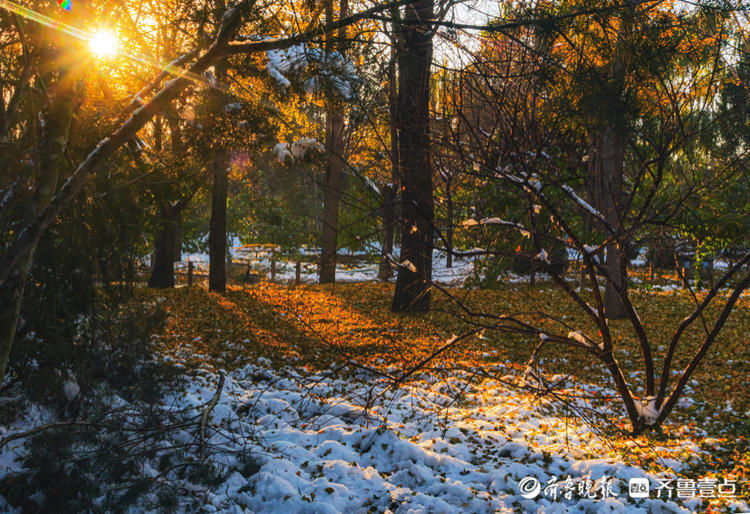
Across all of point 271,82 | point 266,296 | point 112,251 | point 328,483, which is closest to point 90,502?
point 328,483

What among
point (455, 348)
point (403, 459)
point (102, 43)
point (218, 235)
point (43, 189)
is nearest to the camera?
point (43, 189)

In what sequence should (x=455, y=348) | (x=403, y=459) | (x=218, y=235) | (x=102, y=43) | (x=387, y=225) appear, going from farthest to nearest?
(x=218, y=235)
(x=455, y=348)
(x=102, y=43)
(x=403, y=459)
(x=387, y=225)

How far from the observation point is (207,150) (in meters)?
10.3

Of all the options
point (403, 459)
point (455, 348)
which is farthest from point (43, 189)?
point (455, 348)

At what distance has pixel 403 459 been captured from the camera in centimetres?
468

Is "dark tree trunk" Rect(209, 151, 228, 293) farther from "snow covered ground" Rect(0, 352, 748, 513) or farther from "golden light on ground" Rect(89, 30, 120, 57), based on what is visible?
"snow covered ground" Rect(0, 352, 748, 513)

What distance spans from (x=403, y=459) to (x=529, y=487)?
3.81ft

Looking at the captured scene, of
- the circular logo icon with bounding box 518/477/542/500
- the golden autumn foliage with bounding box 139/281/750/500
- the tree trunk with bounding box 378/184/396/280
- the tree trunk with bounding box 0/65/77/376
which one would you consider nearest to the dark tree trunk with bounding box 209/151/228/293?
the golden autumn foliage with bounding box 139/281/750/500

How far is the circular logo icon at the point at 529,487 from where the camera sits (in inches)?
A: 156

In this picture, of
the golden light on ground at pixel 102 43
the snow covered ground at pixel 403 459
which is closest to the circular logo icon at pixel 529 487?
the snow covered ground at pixel 403 459

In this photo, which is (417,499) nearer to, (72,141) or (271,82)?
(72,141)

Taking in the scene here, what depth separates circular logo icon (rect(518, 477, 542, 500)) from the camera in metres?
3.96

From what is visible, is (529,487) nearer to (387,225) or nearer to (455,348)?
(387,225)

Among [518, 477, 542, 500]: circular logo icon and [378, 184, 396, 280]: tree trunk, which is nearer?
[378, 184, 396, 280]: tree trunk
